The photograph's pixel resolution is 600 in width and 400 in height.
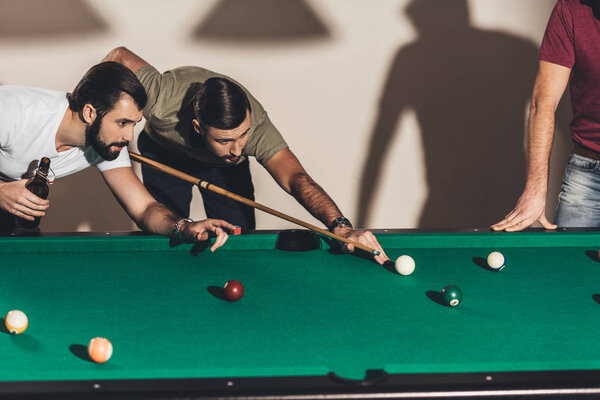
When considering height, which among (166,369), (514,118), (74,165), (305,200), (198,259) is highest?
(514,118)

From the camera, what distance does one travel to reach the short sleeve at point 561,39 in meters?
2.32

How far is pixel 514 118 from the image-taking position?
407cm

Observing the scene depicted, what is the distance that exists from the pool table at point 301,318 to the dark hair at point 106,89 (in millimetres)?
542

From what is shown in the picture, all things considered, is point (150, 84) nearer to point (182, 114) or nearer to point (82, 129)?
point (182, 114)

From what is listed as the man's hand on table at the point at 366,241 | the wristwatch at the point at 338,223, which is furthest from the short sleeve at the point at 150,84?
the man's hand on table at the point at 366,241

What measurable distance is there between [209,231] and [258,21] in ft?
7.11

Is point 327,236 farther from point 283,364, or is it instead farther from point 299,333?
point 283,364

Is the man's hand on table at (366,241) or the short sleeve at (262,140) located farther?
the short sleeve at (262,140)

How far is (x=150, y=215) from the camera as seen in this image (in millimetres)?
Result: 2295

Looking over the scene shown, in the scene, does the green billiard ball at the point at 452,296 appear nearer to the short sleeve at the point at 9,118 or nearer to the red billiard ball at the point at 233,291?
the red billiard ball at the point at 233,291

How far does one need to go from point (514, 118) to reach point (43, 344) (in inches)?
138

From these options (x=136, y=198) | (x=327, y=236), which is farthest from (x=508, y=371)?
(x=136, y=198)

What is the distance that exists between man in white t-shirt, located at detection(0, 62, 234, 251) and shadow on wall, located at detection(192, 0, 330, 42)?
5.02 feet

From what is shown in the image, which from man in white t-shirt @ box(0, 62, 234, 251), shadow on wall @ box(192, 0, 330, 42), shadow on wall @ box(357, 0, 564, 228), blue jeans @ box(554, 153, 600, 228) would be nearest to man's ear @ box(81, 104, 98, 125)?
man in white t-shirt @ box(0, 62, 234, 251)
